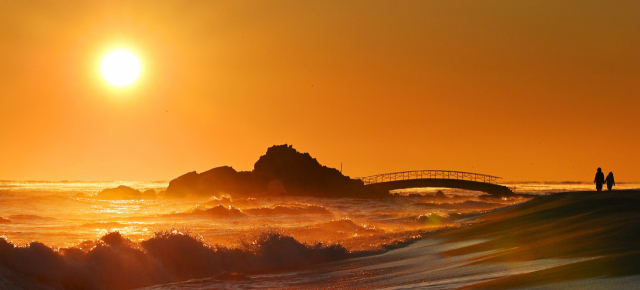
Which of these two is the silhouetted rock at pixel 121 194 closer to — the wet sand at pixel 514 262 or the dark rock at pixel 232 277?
the dark rock at pixel 232 277

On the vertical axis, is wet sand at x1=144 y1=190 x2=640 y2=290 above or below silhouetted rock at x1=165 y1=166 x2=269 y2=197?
below

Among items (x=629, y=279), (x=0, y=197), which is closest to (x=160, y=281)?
(x=629, y=279)

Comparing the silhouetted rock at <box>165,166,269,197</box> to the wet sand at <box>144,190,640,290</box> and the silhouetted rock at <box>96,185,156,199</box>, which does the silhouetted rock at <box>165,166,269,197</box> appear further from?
the wet sand at <box>144,190,640,290</box>

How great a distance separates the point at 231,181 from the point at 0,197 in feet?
162

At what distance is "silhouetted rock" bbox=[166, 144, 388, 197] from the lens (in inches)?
3275

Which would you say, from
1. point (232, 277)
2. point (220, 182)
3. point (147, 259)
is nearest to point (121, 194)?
point (220, 182)

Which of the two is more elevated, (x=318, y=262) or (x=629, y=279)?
(x=629, y=279)

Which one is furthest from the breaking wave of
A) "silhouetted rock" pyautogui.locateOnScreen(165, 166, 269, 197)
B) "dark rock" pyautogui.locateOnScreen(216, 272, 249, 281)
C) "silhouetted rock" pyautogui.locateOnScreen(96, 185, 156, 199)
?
"silhouetted rock" pyautogui.locateOnScreen(165, 166, 269, 197)

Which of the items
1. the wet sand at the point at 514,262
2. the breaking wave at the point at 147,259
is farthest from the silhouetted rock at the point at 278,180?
the breaking wave at the point at 147,259

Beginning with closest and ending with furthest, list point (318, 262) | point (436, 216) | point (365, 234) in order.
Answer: point (318, 262) → point (365, 234) → point (436, 216)

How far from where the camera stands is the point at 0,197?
37594 mm

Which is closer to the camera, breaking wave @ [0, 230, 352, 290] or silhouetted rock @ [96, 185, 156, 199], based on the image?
breaking wave @ [0, 230, 352, 290]

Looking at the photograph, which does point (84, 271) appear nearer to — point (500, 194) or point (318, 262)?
point (318, 262)

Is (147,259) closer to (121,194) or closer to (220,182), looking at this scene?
(121,194)
